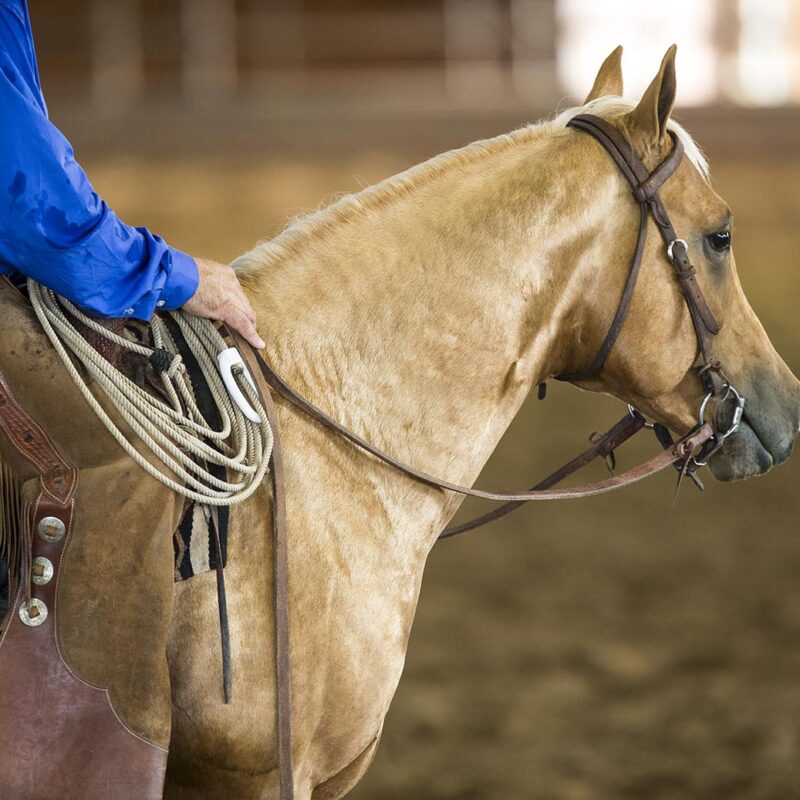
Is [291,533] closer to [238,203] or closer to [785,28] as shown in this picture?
[238,203]

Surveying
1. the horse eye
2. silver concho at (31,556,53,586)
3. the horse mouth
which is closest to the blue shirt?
silver concho at (31,556,53,586)

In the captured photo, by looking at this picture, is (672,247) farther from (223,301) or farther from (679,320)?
(223,301)

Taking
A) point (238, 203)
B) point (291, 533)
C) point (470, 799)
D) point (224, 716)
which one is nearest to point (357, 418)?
point (291, 533)

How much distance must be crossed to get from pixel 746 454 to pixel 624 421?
21cm

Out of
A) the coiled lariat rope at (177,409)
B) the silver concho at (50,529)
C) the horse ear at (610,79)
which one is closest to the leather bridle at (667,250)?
the horse ear at (610,79)

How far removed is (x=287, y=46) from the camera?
9117mm

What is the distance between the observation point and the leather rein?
1.38 m

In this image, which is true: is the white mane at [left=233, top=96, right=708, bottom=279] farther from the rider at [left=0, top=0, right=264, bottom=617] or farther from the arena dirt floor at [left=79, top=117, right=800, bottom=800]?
the arena dirt floor at [left=79, top=117, right=800, bottom=800]

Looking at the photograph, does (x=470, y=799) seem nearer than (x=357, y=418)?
No

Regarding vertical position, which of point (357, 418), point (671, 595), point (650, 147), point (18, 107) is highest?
point (18, 107)

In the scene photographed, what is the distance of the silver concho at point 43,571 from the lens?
1.31 m

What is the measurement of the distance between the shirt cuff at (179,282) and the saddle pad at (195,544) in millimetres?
257

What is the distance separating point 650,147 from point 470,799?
208cm

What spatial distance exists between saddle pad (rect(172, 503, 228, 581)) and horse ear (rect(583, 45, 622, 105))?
3.12ft
